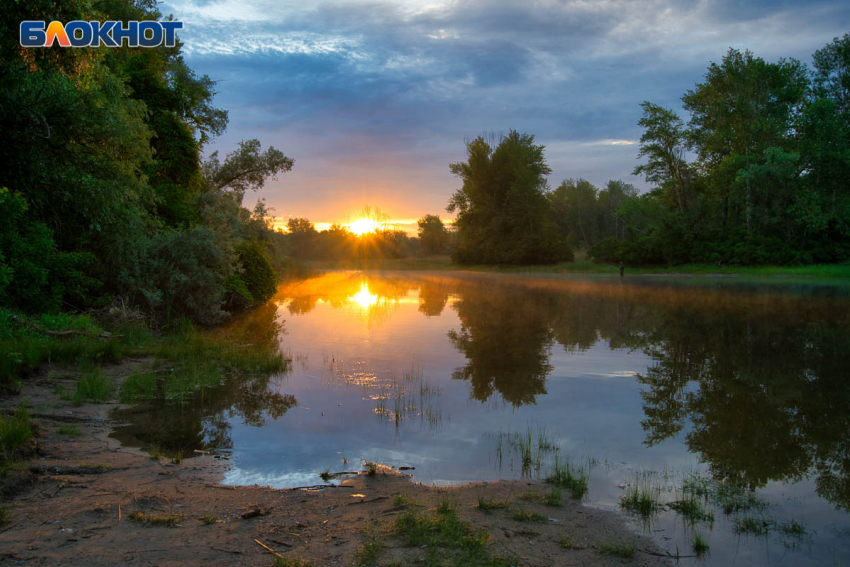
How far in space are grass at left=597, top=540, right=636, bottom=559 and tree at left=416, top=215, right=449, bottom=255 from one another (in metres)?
96.9

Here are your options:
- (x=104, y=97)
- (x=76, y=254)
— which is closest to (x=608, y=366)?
(x=76, y=254)

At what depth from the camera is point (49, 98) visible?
11750 mm

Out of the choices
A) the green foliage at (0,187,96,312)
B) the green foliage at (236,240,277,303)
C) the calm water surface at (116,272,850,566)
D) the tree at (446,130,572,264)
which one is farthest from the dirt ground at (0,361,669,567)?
the tree at (446,130,572,264)

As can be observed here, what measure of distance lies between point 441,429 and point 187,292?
472 inches

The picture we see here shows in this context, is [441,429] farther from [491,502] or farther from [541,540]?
[541,540]

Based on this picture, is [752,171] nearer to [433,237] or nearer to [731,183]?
[731,183]

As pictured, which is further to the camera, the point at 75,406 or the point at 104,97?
the point at 104,97

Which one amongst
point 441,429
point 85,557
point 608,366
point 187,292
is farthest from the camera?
point 187,292

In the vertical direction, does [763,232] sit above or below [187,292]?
above

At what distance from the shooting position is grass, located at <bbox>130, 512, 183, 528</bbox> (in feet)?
13.6

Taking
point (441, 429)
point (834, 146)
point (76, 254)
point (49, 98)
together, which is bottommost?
point (441, 429)

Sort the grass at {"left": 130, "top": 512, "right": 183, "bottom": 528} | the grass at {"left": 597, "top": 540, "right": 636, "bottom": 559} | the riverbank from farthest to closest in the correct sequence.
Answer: the riverbank, the grass at {"left": 130, "top": 512, "right": 183, "bottom": 528}, the grass at {"left": 597, "top": 540, "right": 636, "bottom": 559}

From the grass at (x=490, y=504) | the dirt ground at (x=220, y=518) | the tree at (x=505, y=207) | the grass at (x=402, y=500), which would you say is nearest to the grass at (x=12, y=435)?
the dirt ground at (x=220, y=518)

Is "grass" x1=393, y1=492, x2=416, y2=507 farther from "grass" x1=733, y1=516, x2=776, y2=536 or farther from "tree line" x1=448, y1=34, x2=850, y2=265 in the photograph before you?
"tree line" x1=448, y1=34, x2=850, y2=265
